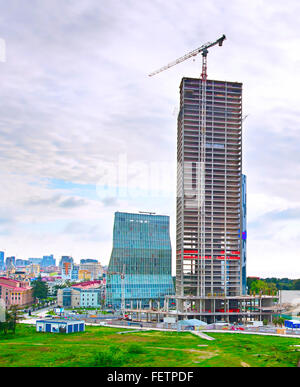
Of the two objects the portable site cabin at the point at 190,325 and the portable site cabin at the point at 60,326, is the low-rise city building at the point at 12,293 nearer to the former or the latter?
the portable site cabin at the point at 60,326

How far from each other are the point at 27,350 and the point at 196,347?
12.9m

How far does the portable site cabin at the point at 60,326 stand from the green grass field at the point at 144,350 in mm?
1072

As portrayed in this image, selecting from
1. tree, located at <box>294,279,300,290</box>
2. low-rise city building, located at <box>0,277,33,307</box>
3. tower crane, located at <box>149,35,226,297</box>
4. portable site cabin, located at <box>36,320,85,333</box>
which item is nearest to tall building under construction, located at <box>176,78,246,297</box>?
tower crane, located at <box>149,35,226,297</box>

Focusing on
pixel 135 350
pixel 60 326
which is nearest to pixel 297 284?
pixel 60 326

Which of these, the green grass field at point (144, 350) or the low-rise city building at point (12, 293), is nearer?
the green grass field at point (144, 350)

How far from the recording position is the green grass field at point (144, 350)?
28.9 metres

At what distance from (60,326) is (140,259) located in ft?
124

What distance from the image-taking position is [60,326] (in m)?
43.9

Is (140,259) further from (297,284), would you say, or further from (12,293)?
(297,284)

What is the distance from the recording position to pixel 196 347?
34.8 meters

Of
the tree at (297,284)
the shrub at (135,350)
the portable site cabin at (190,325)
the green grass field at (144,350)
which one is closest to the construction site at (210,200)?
the portable site cabin at (190,325)

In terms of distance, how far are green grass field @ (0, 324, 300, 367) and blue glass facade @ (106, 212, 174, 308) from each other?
33487mm

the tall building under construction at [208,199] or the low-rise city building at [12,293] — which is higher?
the tall building under construction at [208,199]
